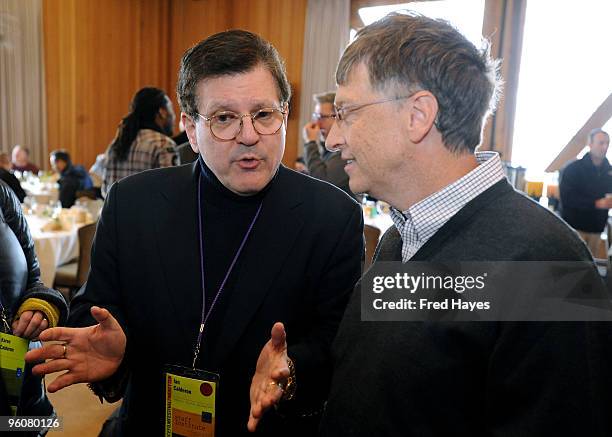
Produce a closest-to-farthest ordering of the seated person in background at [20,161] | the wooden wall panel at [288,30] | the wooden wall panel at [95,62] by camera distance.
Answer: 1. the seated person in background at [20,161]
2. the wooden wall panel at [95,62]
3. the wooden wall panel at [288,30]

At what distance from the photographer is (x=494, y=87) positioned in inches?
44.3

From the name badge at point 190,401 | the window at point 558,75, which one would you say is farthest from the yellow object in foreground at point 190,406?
the window at point 558,75

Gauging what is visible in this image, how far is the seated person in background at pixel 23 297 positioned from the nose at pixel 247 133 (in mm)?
799

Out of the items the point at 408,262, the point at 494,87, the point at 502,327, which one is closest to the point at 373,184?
the point at 408,262

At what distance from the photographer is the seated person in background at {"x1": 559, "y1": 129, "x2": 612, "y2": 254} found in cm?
546

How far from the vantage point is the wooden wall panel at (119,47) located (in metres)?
8.75

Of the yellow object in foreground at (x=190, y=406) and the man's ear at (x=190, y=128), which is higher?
the man's ear at (x=190, y=128)

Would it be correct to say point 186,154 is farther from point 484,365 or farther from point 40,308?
point 484,365

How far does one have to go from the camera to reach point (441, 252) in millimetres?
1016

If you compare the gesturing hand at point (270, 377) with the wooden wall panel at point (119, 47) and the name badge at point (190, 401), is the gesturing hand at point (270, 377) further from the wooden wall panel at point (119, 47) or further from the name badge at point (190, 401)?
the wooden wall panel at point (119, 47)

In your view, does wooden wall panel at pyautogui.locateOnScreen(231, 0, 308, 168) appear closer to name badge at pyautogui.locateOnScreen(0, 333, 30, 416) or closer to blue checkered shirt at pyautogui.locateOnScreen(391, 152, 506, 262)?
name badge at pyautogui.locateOnScreen(0, 333, 30, 416)

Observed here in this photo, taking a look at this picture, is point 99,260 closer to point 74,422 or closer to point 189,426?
point 189,426

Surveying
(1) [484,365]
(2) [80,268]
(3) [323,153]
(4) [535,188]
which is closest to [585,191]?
(4) [535,188]

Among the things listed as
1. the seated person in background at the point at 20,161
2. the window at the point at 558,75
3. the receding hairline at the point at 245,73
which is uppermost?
the window at the point at 558,75
